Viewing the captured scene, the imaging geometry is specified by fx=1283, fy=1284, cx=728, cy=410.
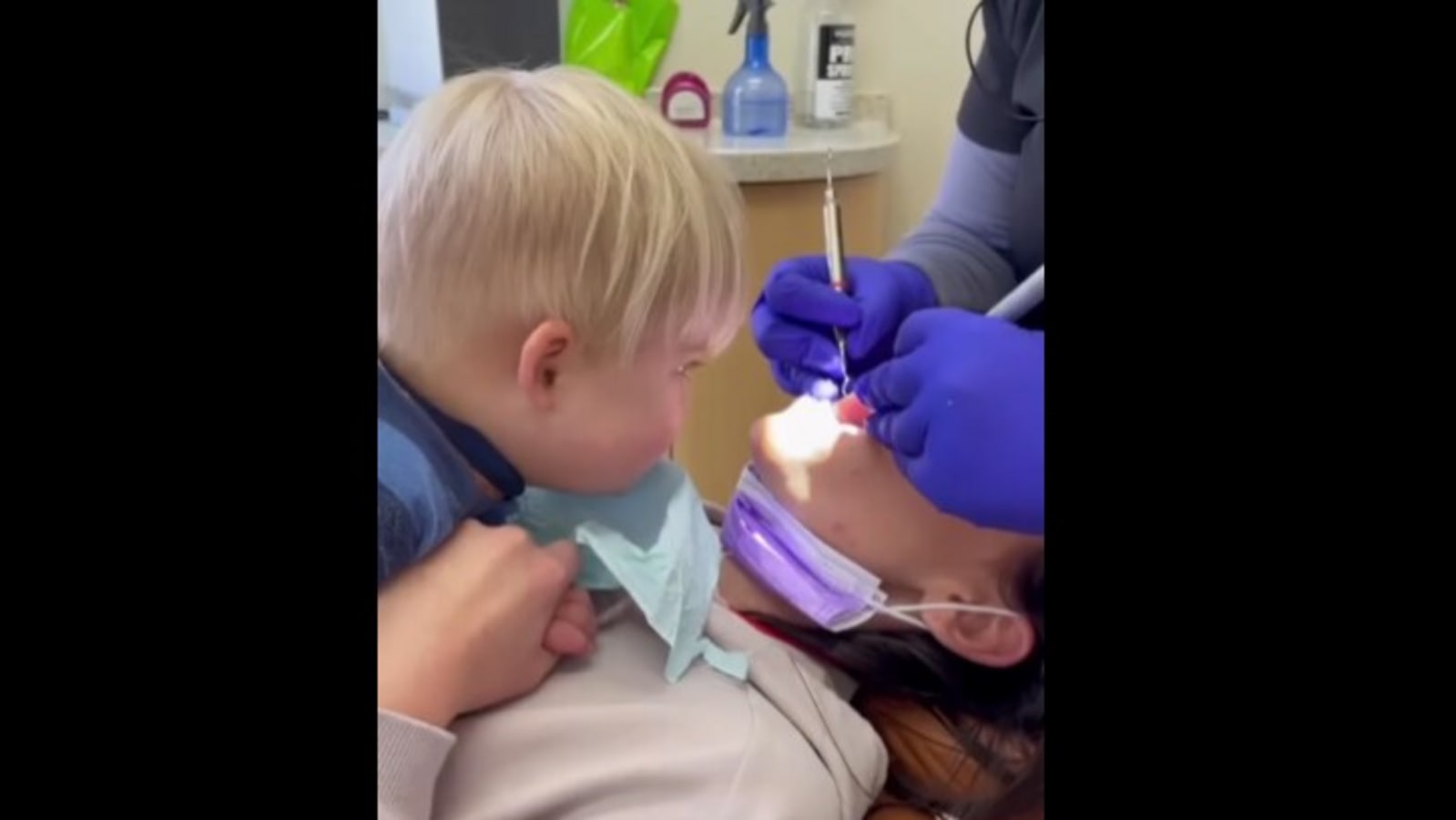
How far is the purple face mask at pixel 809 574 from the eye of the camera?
41.7 inches

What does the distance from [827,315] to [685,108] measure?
46.0 inches

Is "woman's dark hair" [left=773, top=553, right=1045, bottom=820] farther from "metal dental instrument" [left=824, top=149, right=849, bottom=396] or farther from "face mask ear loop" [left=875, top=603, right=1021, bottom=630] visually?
"metal dental instrument" [left=824, top=149, right=849, bottom=396]

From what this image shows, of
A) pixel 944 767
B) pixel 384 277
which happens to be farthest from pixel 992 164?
pixel 384 277

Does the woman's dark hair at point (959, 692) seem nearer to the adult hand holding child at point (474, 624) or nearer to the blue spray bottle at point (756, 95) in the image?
the adult hand holding child at point (474, 624)

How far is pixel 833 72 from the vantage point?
7.37 ft

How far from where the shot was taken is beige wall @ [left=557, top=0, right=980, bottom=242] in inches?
92.7

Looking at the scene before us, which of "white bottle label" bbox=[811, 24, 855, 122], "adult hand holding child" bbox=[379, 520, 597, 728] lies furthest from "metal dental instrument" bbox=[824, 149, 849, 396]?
"white bottle label" bbox=[811, 24, 855, 122]

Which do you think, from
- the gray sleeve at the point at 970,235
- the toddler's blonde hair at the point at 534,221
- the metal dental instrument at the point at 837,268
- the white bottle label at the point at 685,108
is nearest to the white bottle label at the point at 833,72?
the white bottle label at the point at 685,108

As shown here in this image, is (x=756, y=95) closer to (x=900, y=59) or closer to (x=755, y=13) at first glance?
(x=755, y=13)
